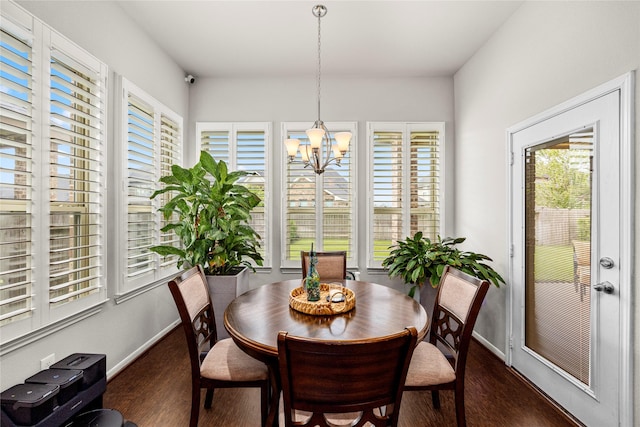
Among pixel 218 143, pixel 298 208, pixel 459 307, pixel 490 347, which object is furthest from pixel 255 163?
pixel 490 347

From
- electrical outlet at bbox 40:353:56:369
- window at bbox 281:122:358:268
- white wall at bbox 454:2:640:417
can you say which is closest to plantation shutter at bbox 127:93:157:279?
electrical outlet at bbox 40:353:56:369

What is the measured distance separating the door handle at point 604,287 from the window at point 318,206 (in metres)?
2.35

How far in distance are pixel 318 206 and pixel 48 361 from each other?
2.77 meters

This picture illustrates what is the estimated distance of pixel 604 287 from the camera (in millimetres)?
1784

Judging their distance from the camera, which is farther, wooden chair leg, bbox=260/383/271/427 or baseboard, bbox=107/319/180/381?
baseboard, bbox=107/319/180/381

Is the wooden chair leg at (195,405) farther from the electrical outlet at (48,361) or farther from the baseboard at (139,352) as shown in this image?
the baseboard at (139,352)

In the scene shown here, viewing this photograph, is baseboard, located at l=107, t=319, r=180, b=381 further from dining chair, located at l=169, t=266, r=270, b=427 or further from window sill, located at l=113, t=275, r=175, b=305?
dining chair, located at l=169, t=266, r=270, b=427

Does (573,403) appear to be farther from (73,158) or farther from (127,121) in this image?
(127,121)

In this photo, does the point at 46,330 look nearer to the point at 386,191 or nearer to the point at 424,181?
the point at 386,191

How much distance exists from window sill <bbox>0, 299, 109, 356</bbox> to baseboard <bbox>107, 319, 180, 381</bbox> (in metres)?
0.57

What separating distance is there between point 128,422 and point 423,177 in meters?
3.62

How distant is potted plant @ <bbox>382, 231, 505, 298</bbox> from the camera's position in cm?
272

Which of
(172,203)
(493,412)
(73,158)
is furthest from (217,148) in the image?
(493,412)

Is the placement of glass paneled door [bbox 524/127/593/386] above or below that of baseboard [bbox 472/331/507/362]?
above
